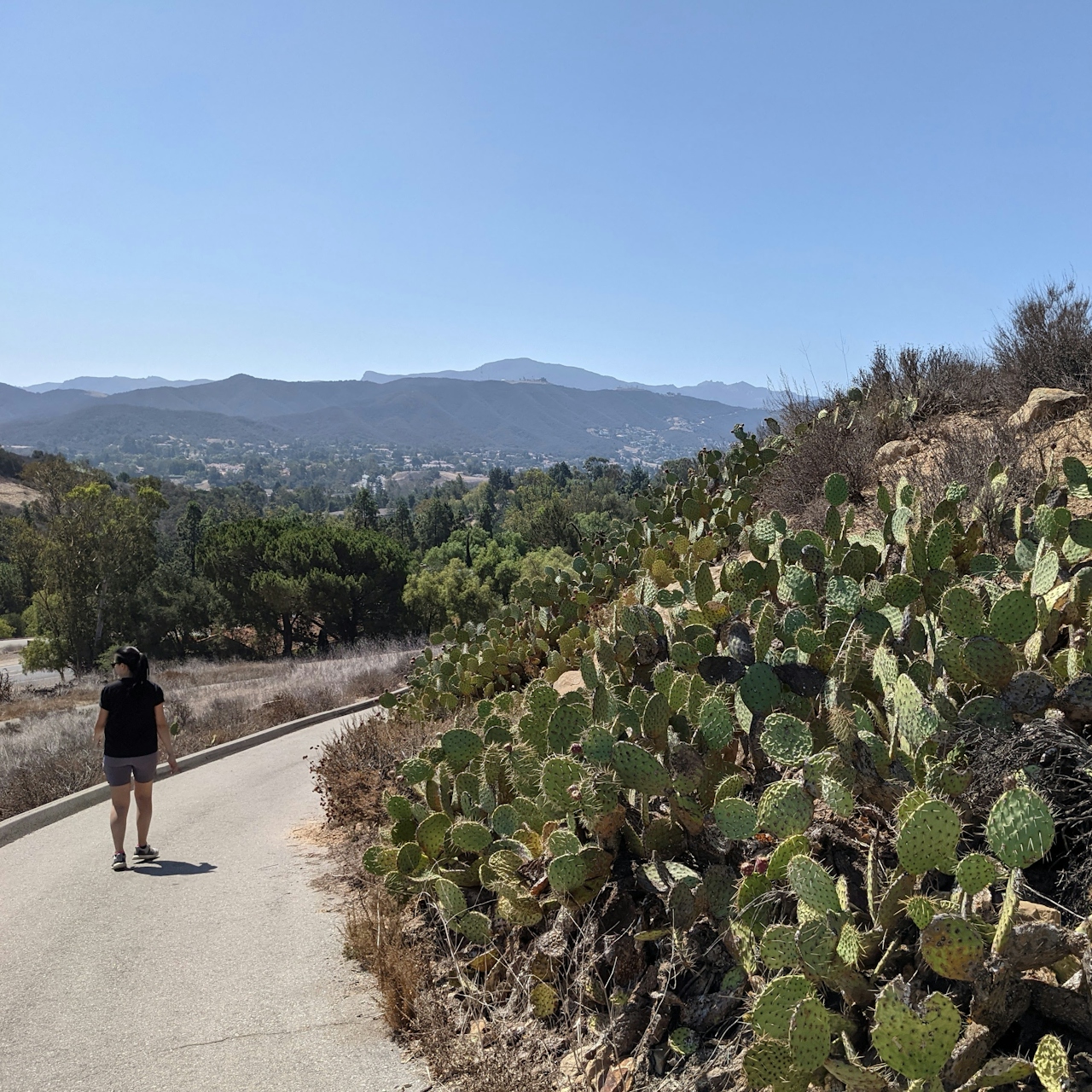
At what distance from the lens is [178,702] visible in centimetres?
1305

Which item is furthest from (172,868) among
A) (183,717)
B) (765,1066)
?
(183,717)

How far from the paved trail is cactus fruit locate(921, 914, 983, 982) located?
2.03 m

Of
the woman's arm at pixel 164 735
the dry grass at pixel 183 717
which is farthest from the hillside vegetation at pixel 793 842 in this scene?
the dry grass at pixel 183 717

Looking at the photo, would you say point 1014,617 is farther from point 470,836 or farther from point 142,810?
point 142,810

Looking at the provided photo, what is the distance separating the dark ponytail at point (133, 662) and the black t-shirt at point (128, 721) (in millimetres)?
41

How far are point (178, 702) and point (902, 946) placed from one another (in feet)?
41.2

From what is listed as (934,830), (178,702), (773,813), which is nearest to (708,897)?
(773,813)

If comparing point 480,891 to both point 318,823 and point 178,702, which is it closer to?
point 318,823

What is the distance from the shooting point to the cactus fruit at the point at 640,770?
11.4 ft

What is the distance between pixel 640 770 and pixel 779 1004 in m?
1.13

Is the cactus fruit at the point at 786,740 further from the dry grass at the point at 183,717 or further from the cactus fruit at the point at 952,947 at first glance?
the dry grass at the point at 183,717

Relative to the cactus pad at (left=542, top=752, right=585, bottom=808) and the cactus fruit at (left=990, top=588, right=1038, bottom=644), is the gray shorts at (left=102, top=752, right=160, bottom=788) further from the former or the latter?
the cactus fruit at (left=990, top=588, right=1038, bottom=644)

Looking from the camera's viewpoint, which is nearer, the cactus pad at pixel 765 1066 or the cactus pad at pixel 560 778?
the cactus pad at pixel 765 1066

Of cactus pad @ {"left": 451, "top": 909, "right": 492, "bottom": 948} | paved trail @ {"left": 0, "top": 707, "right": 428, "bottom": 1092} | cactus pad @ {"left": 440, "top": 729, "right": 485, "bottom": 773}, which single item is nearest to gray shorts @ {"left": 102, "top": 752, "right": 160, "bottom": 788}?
paved trail @ {"left": 0, "top": 707, "right": 428, "bottom": 1092}
